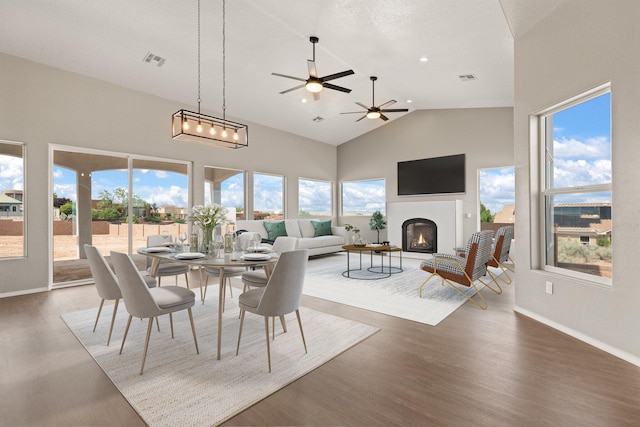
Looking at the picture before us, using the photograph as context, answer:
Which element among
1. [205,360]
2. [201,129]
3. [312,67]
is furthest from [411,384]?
[312,67]

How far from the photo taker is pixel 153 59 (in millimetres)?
4676

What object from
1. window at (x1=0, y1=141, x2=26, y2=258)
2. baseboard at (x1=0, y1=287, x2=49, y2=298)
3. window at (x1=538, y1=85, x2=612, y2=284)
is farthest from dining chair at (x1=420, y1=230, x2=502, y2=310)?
window at (x1=0, y1=141, x2=26, y2=258)

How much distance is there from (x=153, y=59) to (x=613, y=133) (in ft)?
18.1

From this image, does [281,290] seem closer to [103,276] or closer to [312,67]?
[103,276]

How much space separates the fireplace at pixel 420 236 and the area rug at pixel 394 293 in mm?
1732

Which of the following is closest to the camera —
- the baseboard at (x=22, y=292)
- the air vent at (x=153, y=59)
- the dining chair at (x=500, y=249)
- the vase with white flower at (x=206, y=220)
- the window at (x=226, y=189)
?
the vase with white flower at (x=206, y=220)

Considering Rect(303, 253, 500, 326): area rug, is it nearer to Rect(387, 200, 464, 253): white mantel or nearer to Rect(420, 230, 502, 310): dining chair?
Rect(420, 230, 502, 310): dining chair

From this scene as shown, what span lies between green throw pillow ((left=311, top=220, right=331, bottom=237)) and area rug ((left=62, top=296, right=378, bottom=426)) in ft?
13.7

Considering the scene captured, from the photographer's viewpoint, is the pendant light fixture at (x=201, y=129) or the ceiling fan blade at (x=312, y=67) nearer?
the pendant light fixture at (x=201, y=129)

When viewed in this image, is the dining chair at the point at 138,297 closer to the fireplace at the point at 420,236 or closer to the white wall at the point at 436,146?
the fireplace at the point at 420,236

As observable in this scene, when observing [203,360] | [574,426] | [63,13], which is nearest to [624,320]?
[574,426]

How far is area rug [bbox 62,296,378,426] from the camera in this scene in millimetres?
1892

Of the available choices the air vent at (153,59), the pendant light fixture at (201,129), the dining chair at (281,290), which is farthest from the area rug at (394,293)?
the air vent at (153,59)

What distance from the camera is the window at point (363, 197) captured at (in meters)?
8.80
